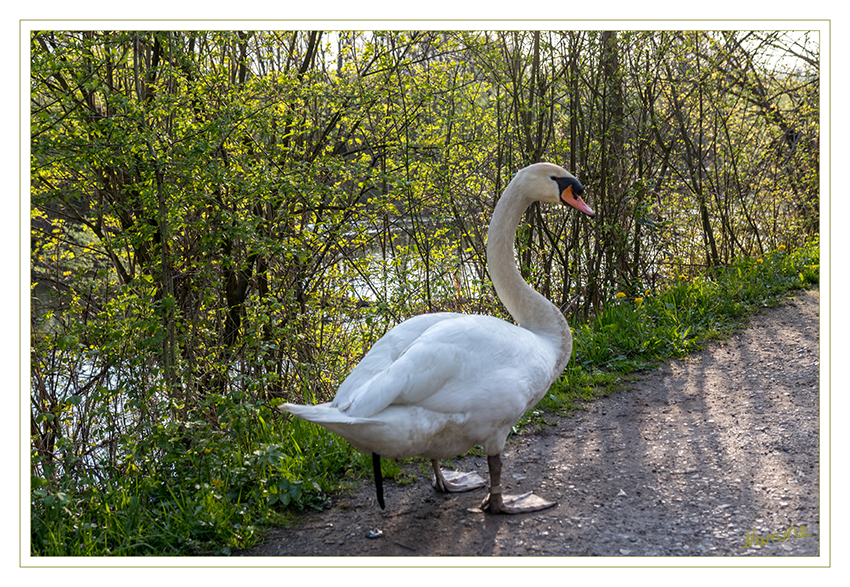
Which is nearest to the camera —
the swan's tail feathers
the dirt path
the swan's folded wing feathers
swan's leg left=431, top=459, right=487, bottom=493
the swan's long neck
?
the swan's tail feathers

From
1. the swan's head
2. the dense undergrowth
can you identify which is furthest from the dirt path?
the swan's head

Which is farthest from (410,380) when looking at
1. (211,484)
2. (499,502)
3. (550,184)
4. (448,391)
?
(550,184)

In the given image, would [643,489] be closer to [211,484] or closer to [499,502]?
[499,502]

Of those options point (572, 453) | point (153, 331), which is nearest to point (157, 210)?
point (153, 331)

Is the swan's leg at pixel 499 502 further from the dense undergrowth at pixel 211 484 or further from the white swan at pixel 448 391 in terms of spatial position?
the dense undergrowth at pixel 211 484

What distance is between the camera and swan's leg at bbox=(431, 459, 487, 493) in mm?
3703

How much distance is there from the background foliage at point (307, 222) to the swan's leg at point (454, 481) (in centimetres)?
57

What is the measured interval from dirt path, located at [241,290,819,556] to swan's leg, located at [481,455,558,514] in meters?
0.05

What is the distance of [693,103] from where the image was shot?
8.22 m

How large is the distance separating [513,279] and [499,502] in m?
1.33

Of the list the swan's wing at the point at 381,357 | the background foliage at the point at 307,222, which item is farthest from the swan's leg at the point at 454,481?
the swan's wing at the point at 381,357

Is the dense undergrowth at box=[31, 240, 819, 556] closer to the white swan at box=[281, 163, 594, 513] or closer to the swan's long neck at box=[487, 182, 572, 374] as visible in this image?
the white swan at box=[281, 163, 594, 513]

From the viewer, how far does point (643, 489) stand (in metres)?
3.70
